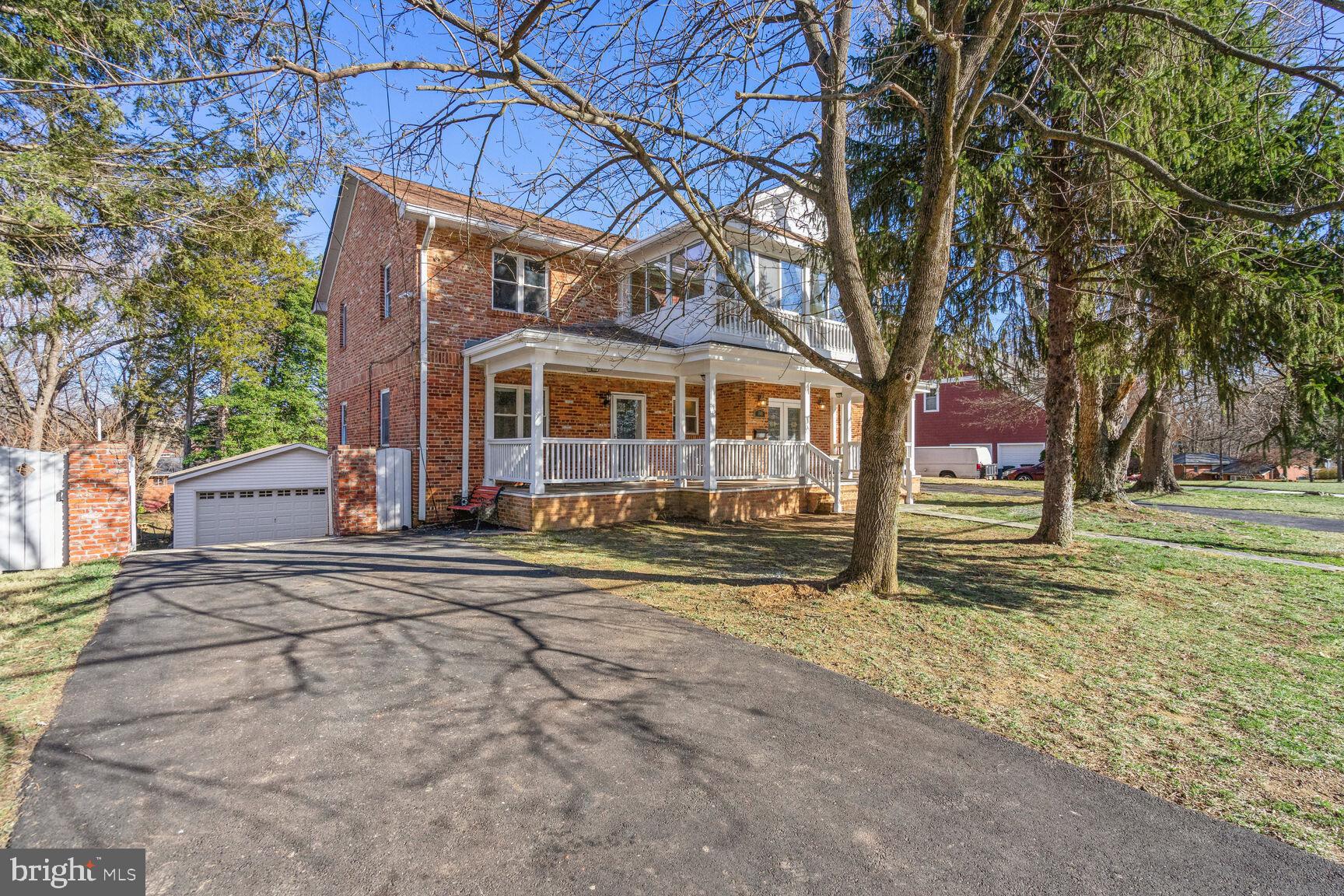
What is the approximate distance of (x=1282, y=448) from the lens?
7234 millimetres

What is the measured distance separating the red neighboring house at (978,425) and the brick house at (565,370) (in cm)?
2118

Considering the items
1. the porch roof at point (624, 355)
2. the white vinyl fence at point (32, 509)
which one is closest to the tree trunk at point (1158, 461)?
the porch roof at point (624, 355)

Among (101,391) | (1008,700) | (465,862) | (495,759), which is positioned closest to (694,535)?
(1008,700)

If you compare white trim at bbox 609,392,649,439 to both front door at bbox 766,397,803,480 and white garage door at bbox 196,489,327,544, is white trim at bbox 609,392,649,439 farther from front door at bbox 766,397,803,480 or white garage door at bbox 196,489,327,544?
white garage door at bbox 196,489,327,544

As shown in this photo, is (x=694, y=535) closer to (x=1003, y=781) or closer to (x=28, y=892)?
(x=1003, y=781)

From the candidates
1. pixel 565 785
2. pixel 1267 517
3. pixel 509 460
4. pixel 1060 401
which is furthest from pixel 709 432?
pixel 1267 517

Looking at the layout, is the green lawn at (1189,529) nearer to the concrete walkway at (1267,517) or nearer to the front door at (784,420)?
the concrete walkway at (1267,517)

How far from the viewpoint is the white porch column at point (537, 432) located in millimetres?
10945

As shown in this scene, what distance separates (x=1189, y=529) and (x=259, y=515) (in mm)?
19587

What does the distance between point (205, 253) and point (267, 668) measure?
45.6ft

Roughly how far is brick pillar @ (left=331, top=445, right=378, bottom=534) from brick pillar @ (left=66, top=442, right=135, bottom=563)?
297cm

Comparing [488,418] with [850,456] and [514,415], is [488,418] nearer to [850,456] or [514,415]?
[514,415]

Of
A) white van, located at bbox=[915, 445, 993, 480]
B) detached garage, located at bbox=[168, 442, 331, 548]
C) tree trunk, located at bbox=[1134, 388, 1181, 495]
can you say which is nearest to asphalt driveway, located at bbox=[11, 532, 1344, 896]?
detached garage, located at bbox=[168, 442, 331, 548]

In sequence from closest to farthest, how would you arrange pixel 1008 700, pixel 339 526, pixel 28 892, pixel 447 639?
pixel 28 892 → pixel 1008 700 → pixel 447 639 → pixel 339 526
